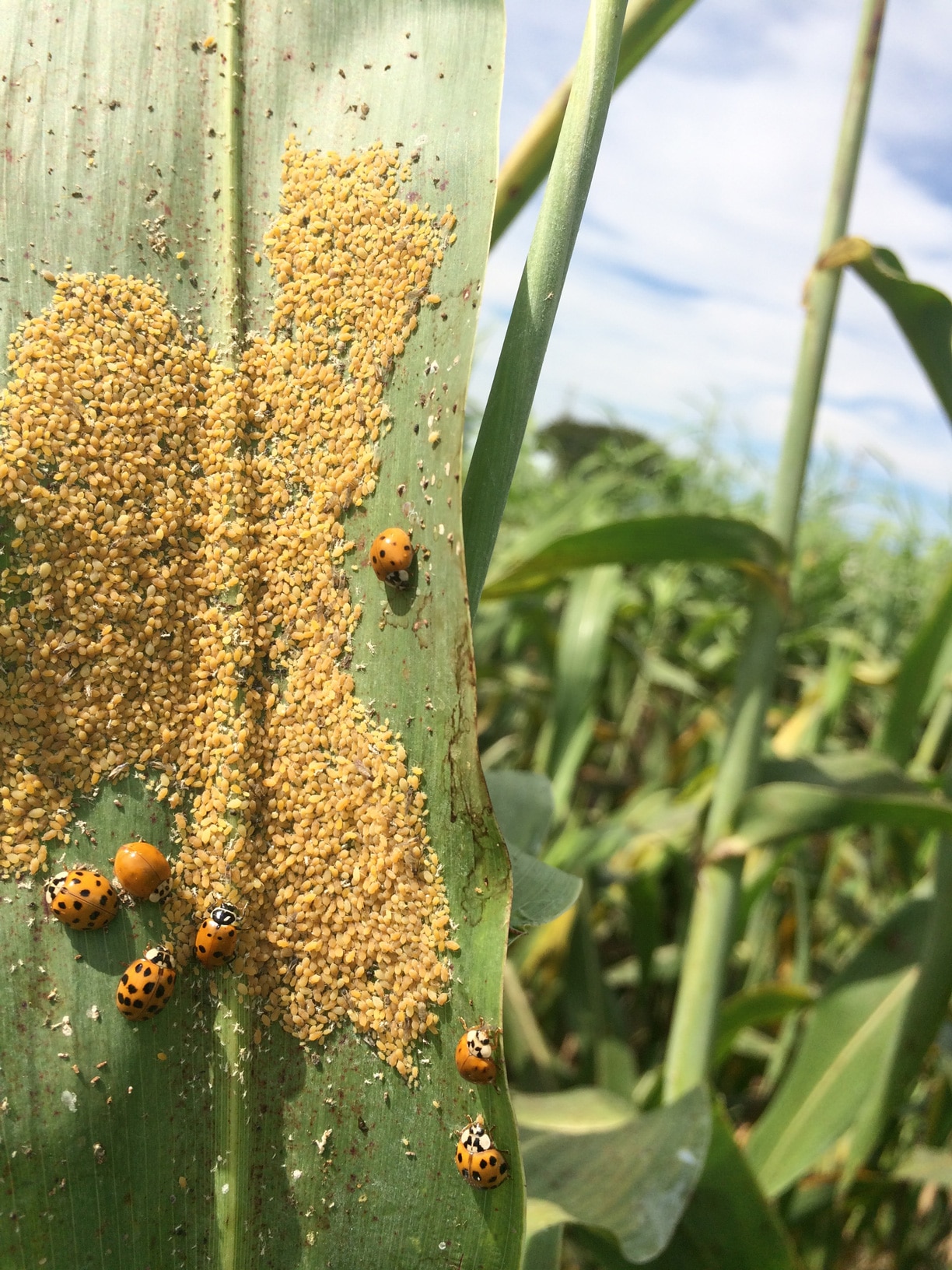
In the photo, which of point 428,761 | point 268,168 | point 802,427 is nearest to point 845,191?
point 802,427

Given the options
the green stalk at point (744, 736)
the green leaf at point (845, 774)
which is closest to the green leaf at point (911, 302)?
the green stalk at point (744, 736)

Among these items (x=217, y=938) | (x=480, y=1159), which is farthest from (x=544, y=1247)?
(x=217, y=938)

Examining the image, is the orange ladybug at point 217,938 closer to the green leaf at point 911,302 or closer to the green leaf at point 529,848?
the green leaf at point 529,848

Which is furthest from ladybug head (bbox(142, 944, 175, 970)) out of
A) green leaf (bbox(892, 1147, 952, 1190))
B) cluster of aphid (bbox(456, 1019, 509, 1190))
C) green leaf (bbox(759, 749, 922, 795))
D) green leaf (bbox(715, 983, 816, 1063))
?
green leaf (bbox(892, 1147, 952, 1190))

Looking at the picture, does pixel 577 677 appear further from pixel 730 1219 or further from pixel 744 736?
pixel 730 1219

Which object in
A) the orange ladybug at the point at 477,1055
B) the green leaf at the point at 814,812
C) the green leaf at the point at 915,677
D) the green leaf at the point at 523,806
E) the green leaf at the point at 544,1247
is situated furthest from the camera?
the green leaf at the point at 915,677

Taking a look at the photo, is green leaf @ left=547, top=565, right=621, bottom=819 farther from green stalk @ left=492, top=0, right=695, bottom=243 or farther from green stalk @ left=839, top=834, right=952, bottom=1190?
green stalk @ left=492, top=0, right=695, bottom=243

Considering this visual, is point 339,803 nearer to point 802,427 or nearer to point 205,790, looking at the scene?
point 205,790
